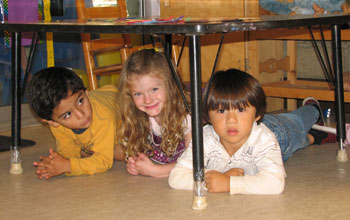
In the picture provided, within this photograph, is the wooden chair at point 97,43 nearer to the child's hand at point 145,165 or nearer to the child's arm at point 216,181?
the child's hand at point 145,165

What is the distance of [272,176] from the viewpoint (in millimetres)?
1709

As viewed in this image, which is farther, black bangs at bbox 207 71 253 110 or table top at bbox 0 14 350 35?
black bangs at bbox 207 71 253 110

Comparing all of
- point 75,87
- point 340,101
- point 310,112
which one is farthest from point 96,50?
point 340,101

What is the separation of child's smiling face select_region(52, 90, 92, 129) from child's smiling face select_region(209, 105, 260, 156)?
0.51 meters

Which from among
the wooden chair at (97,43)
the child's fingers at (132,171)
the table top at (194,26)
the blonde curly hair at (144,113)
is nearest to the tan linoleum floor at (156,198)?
the child's fingers at (132,171)

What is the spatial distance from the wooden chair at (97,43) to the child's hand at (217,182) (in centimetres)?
131

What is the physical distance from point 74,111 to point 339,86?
39.7 inches

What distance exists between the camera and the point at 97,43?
3.03 meters

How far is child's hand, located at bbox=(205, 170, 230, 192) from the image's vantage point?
176cm

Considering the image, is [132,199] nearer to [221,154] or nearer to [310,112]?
[221,154]

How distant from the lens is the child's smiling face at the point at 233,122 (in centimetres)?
176

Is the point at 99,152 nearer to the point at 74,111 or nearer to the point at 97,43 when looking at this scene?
the point at 74,111

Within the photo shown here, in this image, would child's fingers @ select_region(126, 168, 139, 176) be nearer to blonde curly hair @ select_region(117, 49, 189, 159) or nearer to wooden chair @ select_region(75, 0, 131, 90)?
blonde curly hair @ select_region(117, 49, 189, 159)

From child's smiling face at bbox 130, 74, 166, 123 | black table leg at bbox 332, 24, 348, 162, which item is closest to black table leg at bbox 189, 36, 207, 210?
child's smiling face at bbox 130, 74, 166, 123
